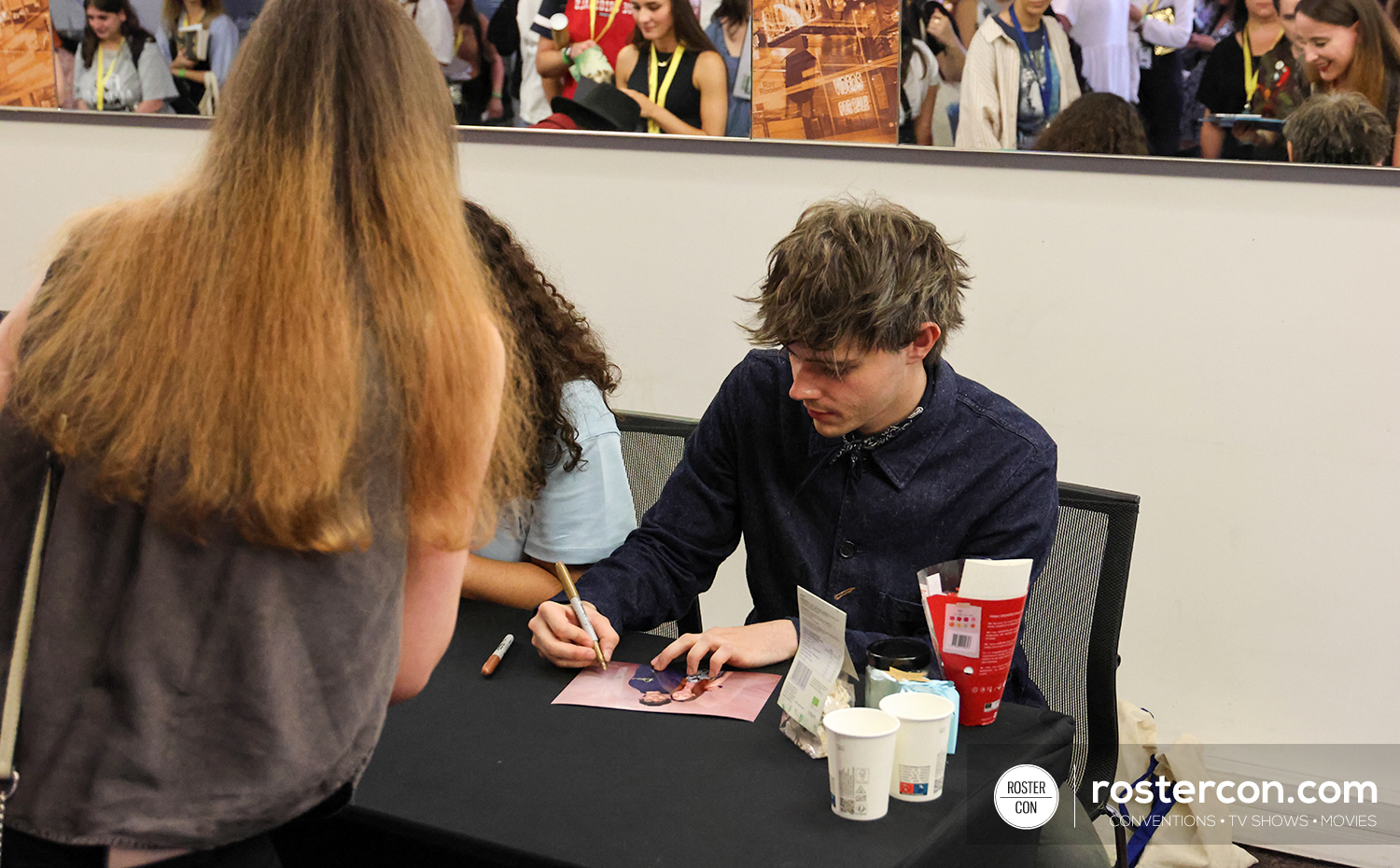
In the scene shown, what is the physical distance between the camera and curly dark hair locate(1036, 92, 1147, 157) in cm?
226

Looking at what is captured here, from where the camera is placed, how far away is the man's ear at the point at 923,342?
1.56 metres

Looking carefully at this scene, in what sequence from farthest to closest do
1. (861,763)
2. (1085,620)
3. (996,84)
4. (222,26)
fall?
(222,26) < (996,84) < (1085,620) < (861,763)

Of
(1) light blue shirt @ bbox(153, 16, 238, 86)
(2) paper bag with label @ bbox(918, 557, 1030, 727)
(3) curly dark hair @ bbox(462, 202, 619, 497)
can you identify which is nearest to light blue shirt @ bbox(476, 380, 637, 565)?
(3) curly dark hair @ bbox(462, 202, 619, 497)

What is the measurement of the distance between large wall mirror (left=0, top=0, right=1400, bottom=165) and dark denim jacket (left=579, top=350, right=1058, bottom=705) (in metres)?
0.74

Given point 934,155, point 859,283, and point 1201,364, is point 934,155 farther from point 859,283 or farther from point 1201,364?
point 859,283

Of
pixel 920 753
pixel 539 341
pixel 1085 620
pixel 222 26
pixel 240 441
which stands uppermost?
pixel 222 26

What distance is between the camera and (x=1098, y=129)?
2.29 meters

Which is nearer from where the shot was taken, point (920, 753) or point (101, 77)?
point (920, 753)

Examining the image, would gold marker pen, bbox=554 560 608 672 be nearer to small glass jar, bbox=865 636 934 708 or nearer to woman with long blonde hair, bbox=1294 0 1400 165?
small glass jar, bbox=865 636 934 708

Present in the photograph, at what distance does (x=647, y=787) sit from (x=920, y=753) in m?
0.28

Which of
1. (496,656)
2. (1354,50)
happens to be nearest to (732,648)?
(496,656)

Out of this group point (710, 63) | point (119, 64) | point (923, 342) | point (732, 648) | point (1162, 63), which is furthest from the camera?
point (119, 64)

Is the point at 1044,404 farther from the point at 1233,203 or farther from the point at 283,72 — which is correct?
the point at 283,72

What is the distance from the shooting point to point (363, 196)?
848mm
